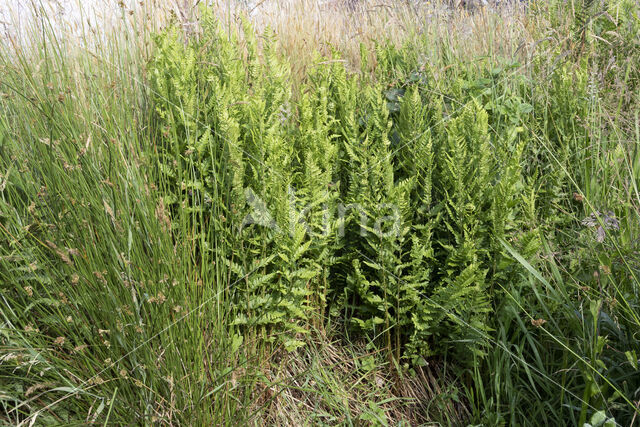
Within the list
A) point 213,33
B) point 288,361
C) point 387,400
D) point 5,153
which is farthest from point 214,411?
point 213,33

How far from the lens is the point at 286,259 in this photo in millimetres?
2066

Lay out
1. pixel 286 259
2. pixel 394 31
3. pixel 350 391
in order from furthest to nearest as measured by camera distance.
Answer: pixel 394 31
pixel 350 391
pixel 286 259

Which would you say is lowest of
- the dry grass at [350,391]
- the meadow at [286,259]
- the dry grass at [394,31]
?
the dry grass at [350,391]

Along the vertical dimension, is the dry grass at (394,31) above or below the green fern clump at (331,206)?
above

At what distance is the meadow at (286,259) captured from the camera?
6.00 ft

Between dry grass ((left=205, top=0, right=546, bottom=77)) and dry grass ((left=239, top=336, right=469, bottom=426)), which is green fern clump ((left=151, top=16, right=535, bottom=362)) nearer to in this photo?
dry grass ((left=239, top=336, right=469, bottom=426))

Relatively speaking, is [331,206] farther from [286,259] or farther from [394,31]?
[394,31]

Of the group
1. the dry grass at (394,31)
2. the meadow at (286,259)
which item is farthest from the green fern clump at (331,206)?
the dry grass at (394,31)

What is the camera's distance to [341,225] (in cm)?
234

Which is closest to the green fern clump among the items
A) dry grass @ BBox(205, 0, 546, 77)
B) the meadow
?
the meadow

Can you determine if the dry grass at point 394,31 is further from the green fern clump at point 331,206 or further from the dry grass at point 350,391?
the dry grass at point 350,391

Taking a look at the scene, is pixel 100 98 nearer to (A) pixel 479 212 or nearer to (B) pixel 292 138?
(B) pixel 292 138

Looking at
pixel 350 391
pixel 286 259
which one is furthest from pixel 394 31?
pixel 350 391

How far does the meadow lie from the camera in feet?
6.00
